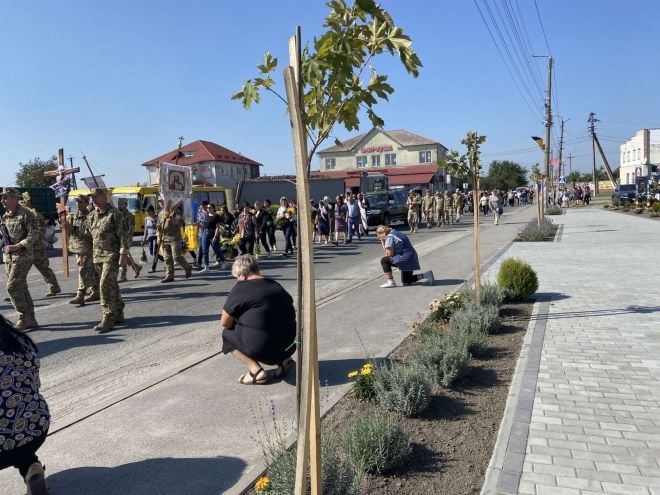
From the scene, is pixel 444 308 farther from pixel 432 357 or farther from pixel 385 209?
pixel 385 209

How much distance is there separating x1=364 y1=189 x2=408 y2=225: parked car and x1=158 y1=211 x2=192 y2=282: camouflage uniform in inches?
600

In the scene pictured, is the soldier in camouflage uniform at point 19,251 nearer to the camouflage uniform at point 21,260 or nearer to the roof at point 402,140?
the camouflage uniform at point 21,260

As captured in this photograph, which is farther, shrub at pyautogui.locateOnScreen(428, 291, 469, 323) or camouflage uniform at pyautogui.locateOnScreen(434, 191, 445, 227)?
camouflage uniform at pyautogui.locateOnScreen(434, 191, 445, 227)

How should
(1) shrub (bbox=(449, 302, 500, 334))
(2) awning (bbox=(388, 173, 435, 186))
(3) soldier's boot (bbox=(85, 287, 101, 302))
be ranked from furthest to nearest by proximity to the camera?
(2) awning (bbox=(388, 173, 435, 186))
(3) soldier's boot (bbox=(85, 287, 101, 302))
(1) shrub (bbox=(449, 302, 500, 334))

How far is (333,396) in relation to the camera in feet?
15.1

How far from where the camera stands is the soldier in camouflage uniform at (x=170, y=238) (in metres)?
11.8

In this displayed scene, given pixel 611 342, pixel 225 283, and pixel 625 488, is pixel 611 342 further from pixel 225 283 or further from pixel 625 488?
pixel 225 283

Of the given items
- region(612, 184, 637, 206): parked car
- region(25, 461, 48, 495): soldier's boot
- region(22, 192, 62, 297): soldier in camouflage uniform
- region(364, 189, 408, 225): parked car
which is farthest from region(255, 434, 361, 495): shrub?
region(612, 184, 637, 206): parked car

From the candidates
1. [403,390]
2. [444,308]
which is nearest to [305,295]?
[403,390]

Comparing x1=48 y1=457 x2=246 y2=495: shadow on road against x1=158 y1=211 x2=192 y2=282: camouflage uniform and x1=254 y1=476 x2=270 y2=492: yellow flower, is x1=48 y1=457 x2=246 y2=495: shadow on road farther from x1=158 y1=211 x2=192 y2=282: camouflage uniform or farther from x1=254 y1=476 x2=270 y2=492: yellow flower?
x1=158 y1=211 x2=192 y2=282: camouflage uniform

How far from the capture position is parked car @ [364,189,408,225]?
26484 mm

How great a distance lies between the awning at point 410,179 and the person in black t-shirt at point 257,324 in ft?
209

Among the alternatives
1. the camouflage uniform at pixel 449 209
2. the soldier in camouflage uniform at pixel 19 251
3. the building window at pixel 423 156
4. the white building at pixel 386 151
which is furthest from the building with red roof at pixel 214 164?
the soldier in camouflage uniform at pixel 19 251

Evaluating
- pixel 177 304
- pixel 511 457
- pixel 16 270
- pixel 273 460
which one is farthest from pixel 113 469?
pixel 177 304
